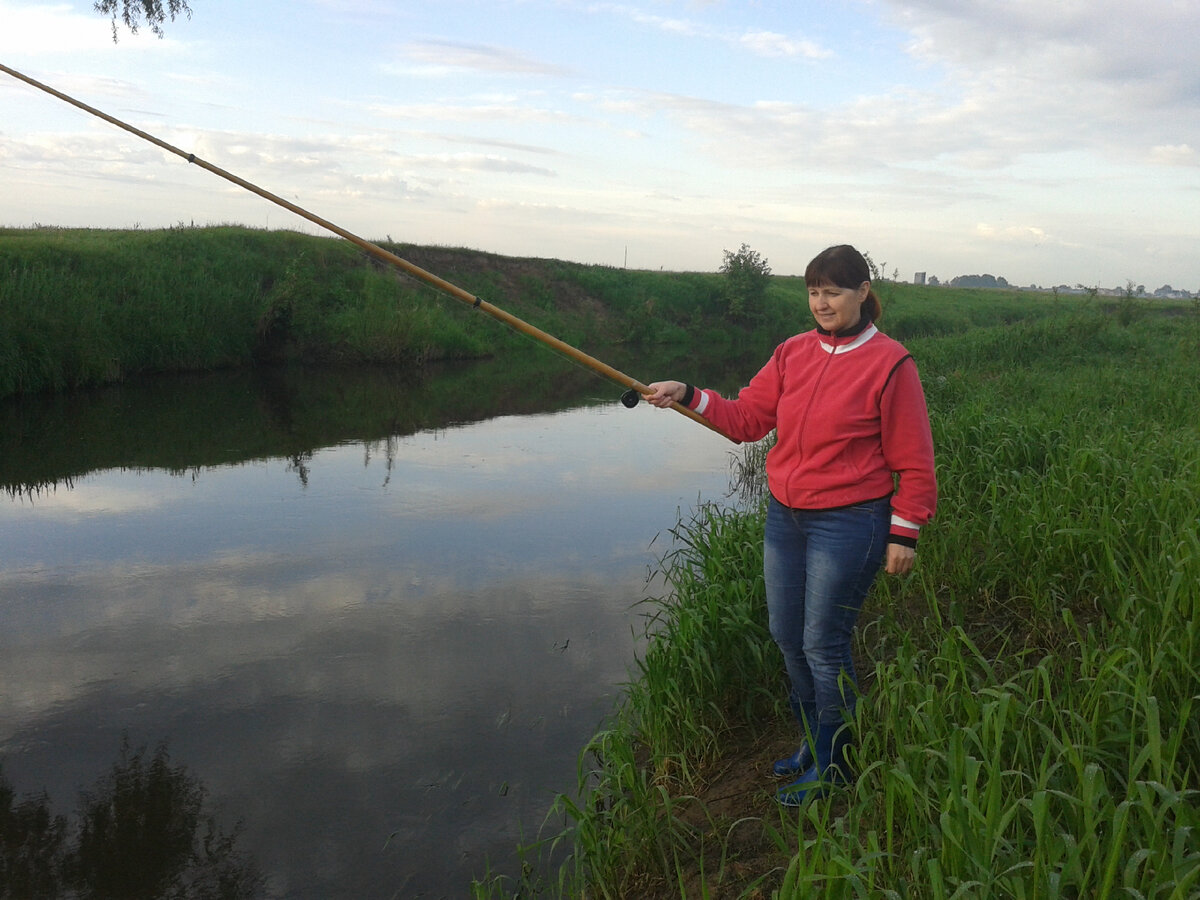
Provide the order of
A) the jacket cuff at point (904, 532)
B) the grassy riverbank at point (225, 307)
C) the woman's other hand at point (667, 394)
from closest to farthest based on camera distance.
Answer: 1. the jacket cuff at point (904, 532)
2. the woman's other hand at point (667, 394)
3. the grassy riverbank at point (225, 307)

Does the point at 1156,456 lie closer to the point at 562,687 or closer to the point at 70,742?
the point at 562,687

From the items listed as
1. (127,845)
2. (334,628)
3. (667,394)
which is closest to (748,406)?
(667,394)

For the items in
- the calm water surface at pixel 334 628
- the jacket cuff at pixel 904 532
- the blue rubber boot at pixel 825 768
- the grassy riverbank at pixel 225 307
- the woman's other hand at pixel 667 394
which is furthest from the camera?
the grassy riverbank at pixel 225 307

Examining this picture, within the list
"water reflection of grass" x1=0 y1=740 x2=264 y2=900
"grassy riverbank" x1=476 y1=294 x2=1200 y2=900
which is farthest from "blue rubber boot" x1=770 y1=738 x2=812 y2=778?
"water reflection of grass" x1=0 y1=740 x2=264 y2=900

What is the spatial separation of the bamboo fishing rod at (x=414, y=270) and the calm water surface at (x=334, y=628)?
1.77m

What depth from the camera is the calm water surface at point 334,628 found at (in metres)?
3.92

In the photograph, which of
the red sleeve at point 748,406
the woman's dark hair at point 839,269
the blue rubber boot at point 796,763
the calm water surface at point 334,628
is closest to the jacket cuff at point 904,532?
the red sleeve at point 748,406

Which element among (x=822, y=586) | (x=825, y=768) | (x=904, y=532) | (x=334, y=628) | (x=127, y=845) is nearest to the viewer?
(x=904, y=532)

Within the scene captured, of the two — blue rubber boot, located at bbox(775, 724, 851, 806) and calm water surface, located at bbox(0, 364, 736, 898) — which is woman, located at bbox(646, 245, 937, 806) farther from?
calm water surface, located at bbox(0, 364, 736, 898)

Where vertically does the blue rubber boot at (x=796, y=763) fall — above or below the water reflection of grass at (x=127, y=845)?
above

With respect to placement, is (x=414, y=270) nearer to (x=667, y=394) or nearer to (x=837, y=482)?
(x=667, y=394)

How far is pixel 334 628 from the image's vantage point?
5715 millimetres

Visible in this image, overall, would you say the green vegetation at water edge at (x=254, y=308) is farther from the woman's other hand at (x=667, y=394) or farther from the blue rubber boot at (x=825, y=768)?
the blue rubber boot at (x=825, y=768)

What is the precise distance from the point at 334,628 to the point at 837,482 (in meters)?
3.67
